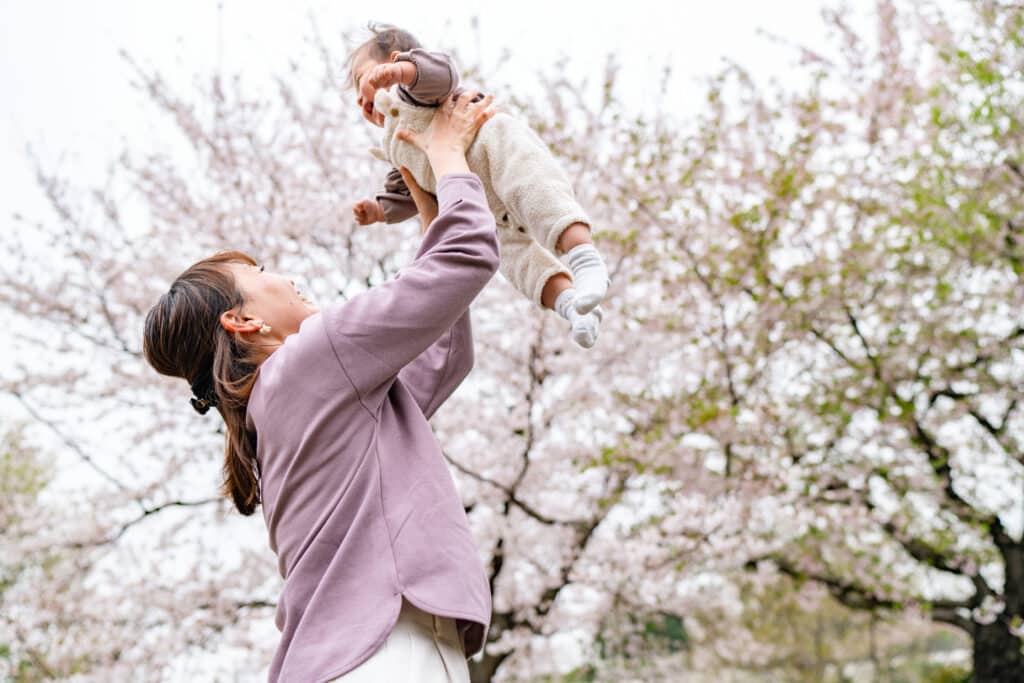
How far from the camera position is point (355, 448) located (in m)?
1.44

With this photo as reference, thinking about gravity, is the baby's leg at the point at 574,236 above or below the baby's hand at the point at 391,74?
below

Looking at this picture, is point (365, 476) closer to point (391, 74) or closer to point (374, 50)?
point (391, 74)

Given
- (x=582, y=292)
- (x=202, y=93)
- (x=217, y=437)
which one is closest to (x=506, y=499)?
(x=217, y=437)

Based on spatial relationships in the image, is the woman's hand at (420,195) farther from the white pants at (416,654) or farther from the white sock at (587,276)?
the white pants at (416,654)

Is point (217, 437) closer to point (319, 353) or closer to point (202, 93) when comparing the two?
point (202, 93)

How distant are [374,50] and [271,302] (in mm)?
588

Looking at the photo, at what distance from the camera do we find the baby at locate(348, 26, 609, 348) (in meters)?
1.67

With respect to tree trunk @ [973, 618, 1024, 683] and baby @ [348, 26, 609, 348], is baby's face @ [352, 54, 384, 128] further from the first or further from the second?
tree trunk @ [973, 618, 1024, 683]

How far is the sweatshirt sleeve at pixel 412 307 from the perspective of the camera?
56.4 inches

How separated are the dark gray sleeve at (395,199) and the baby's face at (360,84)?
0.15 meters

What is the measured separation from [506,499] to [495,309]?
1.27 meters

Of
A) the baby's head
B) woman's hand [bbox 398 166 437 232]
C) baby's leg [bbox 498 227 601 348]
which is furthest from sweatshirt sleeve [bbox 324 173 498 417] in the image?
the baby's head

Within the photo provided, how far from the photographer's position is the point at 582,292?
164cm

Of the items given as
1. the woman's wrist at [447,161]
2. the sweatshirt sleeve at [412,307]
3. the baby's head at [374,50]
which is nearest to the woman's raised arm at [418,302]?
the sweatshirt sleeve at [412,307]
